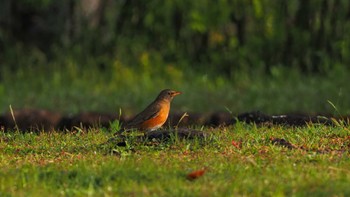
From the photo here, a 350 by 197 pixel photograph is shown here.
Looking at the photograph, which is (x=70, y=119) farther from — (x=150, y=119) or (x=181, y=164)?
(x=181, y=164)

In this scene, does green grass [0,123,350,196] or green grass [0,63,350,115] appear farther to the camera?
green grass [0,63,350,115]

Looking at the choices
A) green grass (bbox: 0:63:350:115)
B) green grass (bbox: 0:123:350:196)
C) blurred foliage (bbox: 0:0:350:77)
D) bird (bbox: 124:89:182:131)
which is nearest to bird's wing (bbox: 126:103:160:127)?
bird (bbox: 124:89:182:131)

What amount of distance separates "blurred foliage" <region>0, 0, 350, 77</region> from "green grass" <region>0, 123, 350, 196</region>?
318 inches

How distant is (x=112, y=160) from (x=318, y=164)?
5.15 ft

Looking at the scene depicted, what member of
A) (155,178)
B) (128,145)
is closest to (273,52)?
(128,145)

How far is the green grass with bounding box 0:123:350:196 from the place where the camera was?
688cm

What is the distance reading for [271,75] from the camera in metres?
17.4

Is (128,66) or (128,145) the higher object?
(128,145)

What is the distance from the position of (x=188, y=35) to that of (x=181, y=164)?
1063 cm

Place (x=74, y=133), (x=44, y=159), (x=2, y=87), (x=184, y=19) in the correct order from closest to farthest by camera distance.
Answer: (x=44, y=159), (x=74, y=133), (x=2, y=87), (x=184, y=19)

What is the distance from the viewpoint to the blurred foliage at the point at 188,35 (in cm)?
1762

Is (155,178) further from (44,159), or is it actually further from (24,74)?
(24,74)

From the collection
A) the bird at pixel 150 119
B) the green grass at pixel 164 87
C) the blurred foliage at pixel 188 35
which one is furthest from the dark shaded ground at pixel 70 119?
the blurred foliage at pixel 188 35

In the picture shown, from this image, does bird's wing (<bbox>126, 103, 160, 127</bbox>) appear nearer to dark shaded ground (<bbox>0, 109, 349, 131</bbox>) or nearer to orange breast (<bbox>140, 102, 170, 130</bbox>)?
orange breast (<bbox>140, 102, 170, 130</bbox>)
